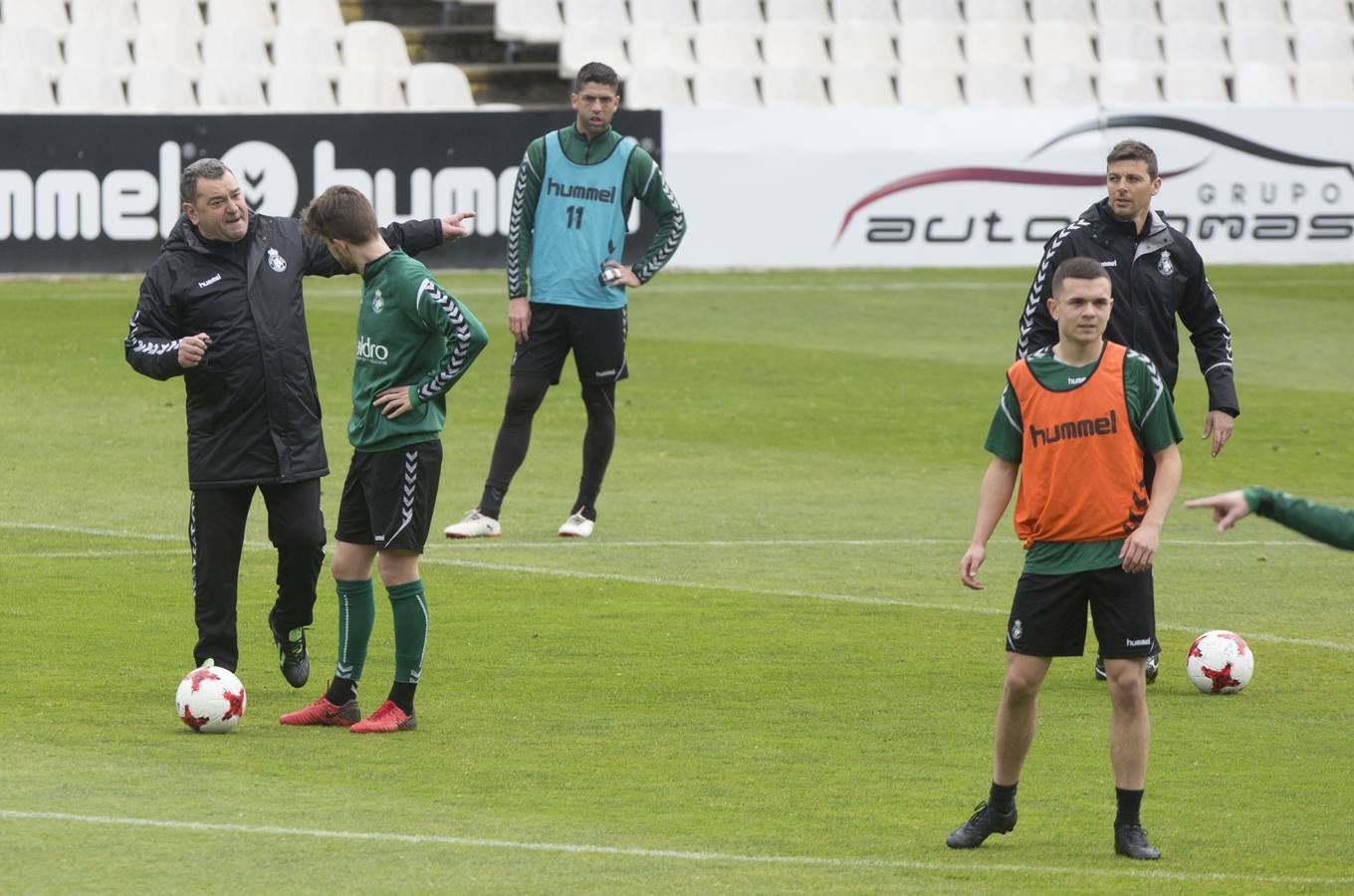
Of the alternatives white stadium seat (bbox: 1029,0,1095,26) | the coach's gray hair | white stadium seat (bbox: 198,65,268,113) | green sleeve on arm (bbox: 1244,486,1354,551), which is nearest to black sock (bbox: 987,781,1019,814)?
green sleeve on arm (bbox: 1244,486,1354,551)

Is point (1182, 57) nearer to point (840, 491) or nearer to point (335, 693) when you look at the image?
point (840, 491)

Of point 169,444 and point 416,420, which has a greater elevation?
point 416,420

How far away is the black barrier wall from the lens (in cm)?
2133

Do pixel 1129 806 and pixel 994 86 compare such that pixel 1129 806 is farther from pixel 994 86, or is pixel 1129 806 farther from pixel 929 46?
pixel 929 46

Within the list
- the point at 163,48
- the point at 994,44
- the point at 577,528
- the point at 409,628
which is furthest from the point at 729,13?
the point at 409,628

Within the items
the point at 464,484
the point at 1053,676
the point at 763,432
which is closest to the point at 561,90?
the point at 763,432

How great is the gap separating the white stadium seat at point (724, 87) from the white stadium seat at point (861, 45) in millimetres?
1500

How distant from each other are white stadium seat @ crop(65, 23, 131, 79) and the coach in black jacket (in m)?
17.9

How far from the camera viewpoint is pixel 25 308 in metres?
20.2

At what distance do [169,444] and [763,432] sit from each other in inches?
163

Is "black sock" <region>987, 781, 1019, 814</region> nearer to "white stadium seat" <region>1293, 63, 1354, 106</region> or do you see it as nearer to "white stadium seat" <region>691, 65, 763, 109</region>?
"white stadium seat" <region>691, 65, 763, 109</region>

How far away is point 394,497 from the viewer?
7.20m

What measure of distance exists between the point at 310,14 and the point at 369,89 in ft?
4.84

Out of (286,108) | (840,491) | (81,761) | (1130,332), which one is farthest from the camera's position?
(286,108)
